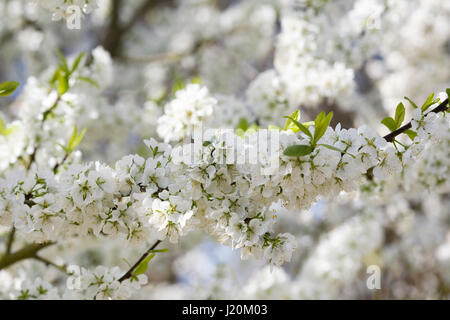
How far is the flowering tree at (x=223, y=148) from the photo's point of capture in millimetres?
1271

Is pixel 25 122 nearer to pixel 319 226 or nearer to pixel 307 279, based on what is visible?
pixel 307 279

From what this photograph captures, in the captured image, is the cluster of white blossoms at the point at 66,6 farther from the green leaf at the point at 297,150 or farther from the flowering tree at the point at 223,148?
the green leaf at the point at 297,150

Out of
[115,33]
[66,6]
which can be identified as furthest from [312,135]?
[115,33]

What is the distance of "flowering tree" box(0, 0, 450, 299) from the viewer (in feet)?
4.17

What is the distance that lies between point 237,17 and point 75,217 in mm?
3353

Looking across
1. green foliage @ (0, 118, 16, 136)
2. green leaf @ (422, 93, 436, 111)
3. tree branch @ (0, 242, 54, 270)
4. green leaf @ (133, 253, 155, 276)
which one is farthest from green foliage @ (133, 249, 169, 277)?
green leaf @ (422, 93, 436, 111)

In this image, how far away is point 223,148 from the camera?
1.26 metres

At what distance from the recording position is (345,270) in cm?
358

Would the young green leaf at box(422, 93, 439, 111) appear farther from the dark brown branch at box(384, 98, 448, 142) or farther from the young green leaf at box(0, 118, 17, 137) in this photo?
the young green leaf at box(0, 118, 17, 137)

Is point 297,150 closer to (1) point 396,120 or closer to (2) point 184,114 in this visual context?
(1) point 396,120

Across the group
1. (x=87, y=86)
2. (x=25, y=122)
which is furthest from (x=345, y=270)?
(x=25, y=122)
